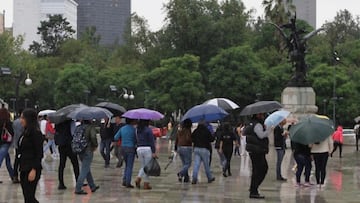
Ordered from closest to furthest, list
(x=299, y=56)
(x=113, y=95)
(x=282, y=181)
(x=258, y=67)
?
(x=282, y=181)
(x=299, y=56)
(x=258, y=67)
(x=113, y=95)

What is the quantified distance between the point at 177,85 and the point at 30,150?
2025 inches

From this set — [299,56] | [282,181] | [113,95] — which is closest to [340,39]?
[113,95]

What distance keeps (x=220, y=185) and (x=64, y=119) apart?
4067 millimetres

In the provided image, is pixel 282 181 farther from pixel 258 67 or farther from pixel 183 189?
pixel 258 67

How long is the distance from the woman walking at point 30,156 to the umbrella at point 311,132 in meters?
7.00

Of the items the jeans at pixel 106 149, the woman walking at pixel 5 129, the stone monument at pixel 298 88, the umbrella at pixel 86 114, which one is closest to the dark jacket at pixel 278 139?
the umbrella at pixel 86 114

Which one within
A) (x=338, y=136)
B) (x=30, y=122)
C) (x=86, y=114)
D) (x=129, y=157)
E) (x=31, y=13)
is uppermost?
(x=31, y=13)

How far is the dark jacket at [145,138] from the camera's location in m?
15.1

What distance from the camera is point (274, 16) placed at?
56.3 meters

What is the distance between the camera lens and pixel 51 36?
108m

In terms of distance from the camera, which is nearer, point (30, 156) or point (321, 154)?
point (30, 156)

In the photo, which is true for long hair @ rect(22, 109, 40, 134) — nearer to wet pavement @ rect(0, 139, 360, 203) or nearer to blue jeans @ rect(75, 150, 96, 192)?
wet pavement @ rect(0, 139, 360, 203)

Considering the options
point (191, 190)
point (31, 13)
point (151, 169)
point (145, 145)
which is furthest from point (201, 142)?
point (31, 13)

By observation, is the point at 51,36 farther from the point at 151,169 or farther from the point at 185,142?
the point at 151,169
